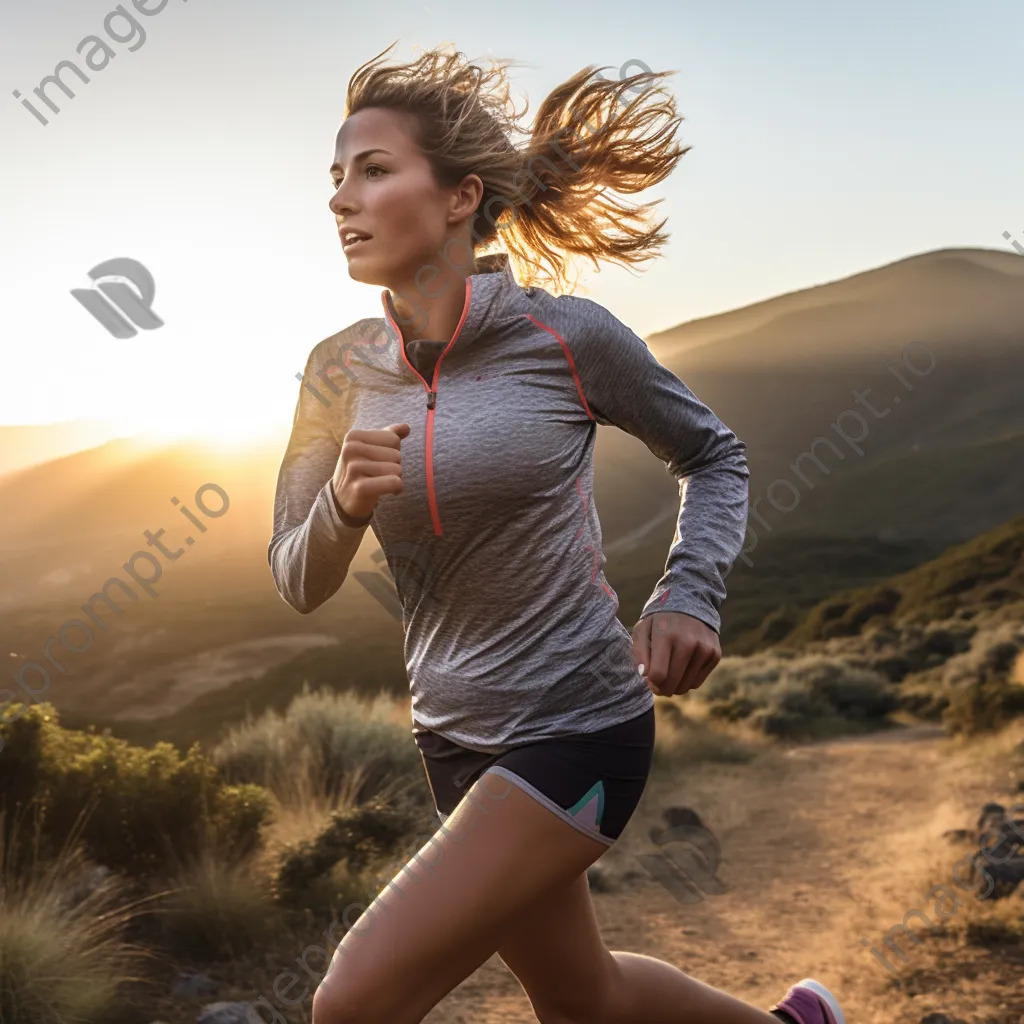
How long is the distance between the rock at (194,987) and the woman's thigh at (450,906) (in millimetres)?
3645

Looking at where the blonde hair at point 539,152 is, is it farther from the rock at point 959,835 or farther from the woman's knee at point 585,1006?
the rock at point 959,835

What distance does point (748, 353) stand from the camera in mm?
49125

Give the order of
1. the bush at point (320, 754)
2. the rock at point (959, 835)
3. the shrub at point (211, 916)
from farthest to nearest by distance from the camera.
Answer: the bush at point (320, 754), the rock at point (959, 835), the shrub at point (211, 916)

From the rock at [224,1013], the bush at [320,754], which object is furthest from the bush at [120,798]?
the rock at [224,1013]

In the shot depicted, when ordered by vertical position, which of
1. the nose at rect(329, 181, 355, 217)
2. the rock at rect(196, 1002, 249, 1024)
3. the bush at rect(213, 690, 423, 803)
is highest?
the nose at rect(329, 181, 355, 217)

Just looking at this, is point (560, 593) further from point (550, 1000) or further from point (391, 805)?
point (391, 805)

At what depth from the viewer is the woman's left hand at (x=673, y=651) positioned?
1.94 m

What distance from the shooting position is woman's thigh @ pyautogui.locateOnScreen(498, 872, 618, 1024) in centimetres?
221

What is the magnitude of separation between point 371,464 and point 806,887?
6.06 metres

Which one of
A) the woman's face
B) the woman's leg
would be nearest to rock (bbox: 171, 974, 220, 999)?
the woman's leg

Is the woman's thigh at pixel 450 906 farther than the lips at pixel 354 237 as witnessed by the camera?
No

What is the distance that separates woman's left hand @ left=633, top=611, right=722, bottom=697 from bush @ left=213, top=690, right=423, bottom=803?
5524 mm

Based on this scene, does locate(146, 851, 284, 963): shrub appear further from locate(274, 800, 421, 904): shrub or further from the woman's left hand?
the woman's left hand

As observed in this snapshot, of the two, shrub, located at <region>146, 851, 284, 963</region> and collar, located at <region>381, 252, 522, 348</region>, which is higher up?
collar, located at <region>381, 252, 522, 348</region>
